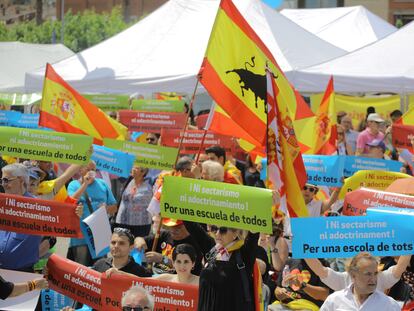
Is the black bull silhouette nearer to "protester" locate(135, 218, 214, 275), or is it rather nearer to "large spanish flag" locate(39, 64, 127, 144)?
"protester" locate(135, 218, 214, 275)

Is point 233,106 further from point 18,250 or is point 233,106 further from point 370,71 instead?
point 370,71

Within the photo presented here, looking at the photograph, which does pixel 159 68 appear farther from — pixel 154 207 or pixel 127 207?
pixel 154 207

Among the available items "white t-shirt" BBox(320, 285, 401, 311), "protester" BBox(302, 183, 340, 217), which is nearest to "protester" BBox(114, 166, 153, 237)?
"protester" BBox(302, 183, 340, 217)

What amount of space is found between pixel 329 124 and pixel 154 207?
3.84 meters

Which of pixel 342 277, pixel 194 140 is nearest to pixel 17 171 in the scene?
pixel 342 277

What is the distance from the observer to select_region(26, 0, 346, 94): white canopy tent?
15984mm

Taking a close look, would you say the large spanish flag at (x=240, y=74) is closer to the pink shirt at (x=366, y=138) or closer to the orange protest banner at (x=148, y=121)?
the pink shirt at (x=366, y=138)

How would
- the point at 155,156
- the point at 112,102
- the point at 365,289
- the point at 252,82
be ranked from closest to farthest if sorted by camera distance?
the point at 365,289
the point at 252,82
the point at 155,156
the point at 112,102

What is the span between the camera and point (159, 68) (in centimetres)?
1625

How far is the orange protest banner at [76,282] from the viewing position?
22.3ft

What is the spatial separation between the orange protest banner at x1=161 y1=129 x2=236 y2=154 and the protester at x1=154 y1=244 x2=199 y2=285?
505 cm

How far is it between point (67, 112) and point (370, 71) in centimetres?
539

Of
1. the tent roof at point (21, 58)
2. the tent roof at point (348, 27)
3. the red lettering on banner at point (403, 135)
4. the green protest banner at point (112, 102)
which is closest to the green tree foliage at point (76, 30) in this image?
the tent roof at point (21, 58)

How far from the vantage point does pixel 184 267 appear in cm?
682
